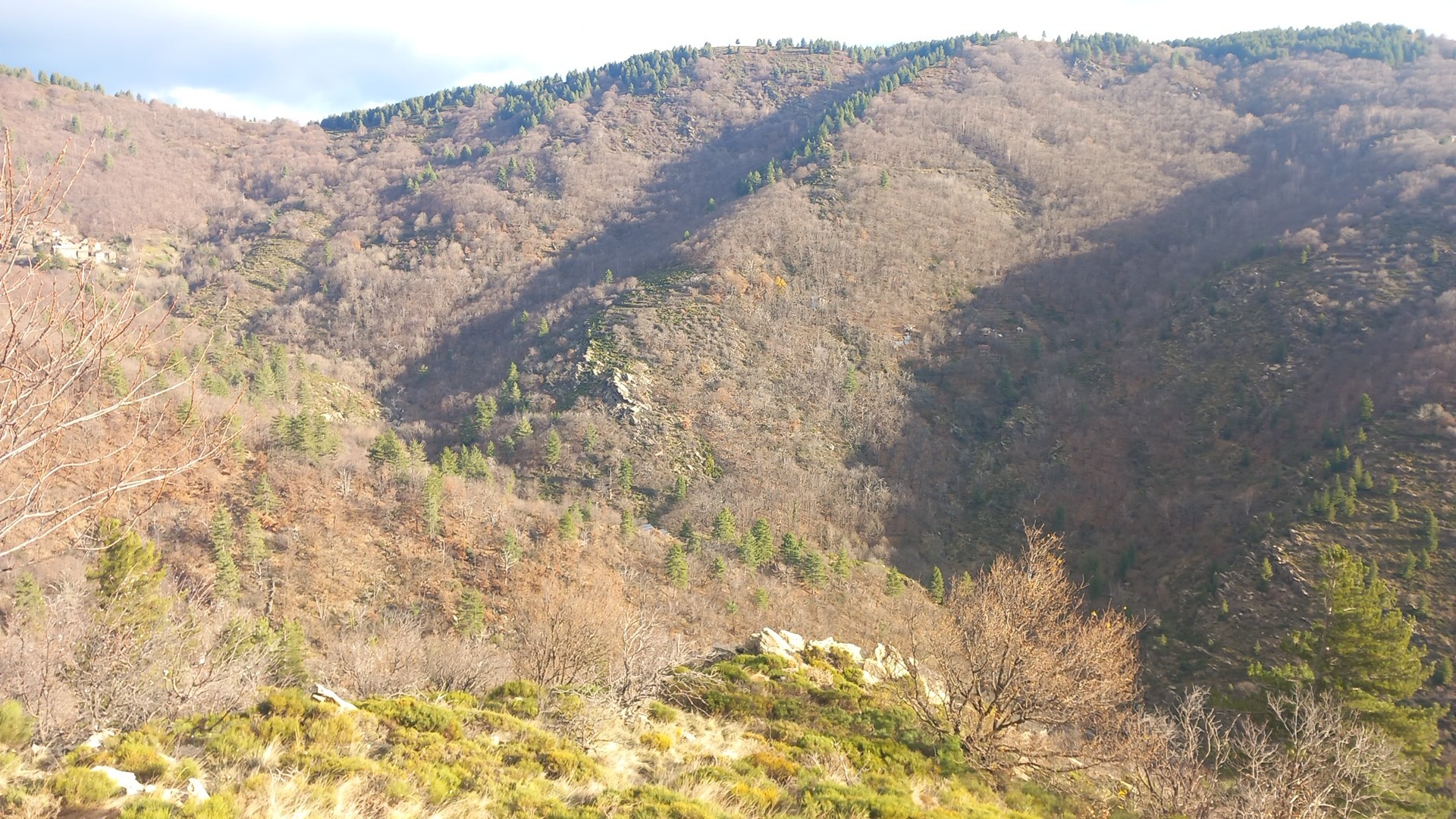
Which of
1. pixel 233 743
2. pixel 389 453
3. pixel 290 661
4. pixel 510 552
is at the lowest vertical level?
pixel 510 552

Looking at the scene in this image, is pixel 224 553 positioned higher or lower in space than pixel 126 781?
lower

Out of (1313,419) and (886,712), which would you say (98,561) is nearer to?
(886,712)

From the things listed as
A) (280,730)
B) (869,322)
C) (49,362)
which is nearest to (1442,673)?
(280,730)

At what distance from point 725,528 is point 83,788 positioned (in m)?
44.3

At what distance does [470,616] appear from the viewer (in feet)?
116

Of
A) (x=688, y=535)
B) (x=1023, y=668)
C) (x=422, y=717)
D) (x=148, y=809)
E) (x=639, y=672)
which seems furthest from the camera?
(x=688, y=535)

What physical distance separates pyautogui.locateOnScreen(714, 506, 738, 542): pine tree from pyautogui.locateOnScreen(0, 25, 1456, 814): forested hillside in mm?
223

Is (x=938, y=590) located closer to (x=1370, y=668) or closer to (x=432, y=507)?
(x=1370, y=668)

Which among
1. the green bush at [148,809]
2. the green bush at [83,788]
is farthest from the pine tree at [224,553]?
the green bush at [148,809]

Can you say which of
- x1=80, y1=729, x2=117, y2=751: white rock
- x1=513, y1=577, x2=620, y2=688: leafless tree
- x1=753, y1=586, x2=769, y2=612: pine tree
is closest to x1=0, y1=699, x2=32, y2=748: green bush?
x1=80, y1=729, x2=117, y2=751: white rock

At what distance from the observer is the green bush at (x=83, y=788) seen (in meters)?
6.77

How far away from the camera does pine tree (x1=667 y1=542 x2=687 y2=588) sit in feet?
145

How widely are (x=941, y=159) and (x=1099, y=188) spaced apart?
25681 mm

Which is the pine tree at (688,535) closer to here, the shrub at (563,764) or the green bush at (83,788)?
the shrub at (563,764)
